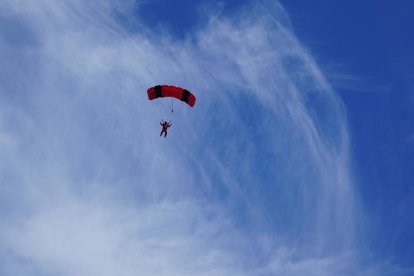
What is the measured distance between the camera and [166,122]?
8900cm

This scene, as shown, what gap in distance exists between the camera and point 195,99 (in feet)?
284

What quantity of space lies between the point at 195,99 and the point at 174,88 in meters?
3.25

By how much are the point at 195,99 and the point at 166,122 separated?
5.42 m

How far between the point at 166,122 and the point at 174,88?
229 inches

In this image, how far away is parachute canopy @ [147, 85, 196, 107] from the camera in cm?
8438

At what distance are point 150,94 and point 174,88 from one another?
3.17m

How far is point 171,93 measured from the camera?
8538 centimetres

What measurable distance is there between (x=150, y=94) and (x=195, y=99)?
6015 mm

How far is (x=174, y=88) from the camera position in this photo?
85.2 meters

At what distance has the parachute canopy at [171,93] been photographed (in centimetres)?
8438

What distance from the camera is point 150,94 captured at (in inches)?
3324
